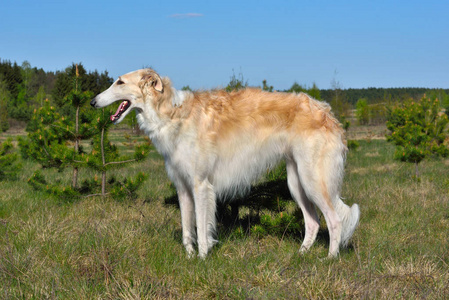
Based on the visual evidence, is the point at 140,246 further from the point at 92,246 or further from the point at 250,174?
the point at 250,174

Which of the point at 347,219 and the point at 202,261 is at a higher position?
the point at 347,219

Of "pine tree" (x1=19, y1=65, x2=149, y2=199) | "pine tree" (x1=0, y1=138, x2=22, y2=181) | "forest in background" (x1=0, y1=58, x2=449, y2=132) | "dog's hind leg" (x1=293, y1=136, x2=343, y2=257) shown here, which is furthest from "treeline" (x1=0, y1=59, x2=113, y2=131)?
"dog's hind leg" (x1=293, y1=136, x2=343, y2=257)

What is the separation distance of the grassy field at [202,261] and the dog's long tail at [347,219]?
0.52 feet

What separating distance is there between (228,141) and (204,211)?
2.52ft

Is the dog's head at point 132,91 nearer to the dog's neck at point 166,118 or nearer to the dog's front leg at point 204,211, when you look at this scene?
the dog's neck at point 166,118

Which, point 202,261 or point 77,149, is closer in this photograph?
point 202,261

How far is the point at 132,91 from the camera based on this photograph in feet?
14.4

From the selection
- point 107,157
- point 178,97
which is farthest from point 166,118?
point 107,157

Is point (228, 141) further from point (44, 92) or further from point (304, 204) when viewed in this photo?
point (44, 92)

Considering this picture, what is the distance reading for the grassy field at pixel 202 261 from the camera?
10.6 ft

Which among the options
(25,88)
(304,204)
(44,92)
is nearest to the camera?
(304,204)

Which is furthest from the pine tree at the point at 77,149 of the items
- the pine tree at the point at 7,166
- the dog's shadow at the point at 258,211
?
the pine tree at the point at 7,166

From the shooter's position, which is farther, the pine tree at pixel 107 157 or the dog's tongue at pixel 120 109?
the pine tree at pixel 107 157

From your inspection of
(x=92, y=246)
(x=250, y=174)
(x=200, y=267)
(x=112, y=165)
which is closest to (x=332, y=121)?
(x=250, y=174)
